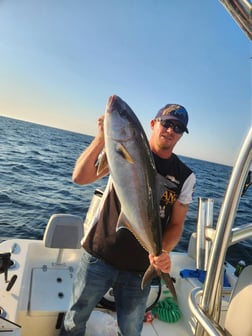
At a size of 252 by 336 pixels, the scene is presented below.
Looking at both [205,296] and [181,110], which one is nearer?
[205,296]

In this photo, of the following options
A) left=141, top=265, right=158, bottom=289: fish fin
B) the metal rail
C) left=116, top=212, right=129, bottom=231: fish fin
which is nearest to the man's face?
left=116, top=212, right=129, bottom=231: fish fin

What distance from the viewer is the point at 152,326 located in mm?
3943

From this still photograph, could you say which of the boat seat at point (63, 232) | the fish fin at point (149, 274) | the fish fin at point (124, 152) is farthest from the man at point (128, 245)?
the boat seat at point (63, 232)

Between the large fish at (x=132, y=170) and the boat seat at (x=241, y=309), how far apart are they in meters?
0.77

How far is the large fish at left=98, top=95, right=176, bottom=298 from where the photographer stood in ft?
6.35

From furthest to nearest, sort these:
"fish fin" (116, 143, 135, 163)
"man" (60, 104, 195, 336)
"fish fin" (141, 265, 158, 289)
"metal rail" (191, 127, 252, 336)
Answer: "man" (60, 104, 195, 336) → "fish fin" (141, 265, 158, 289) → "fish fin" (116, 143, 135, 163) → "metal rail" (191, 127, 252, 336)

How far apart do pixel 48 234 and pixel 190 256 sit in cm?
223

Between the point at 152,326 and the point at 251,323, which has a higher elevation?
the point at 251,323

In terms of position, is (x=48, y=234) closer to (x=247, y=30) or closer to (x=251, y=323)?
(x=251, y=323)

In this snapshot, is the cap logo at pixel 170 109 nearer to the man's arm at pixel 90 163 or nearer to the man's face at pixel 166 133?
the man's face at pixel 166 133

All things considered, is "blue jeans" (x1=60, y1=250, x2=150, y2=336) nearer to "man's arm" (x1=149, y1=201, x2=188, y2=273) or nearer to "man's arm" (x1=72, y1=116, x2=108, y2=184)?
"man's arm" (x1=149, y1=201, x2=188, y2=273)

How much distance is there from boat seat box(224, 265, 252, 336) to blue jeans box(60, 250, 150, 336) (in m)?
1.16

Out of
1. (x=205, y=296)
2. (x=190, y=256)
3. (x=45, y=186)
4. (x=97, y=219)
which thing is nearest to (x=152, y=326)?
(x=190, y=256)

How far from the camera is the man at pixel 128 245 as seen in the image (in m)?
2.45
